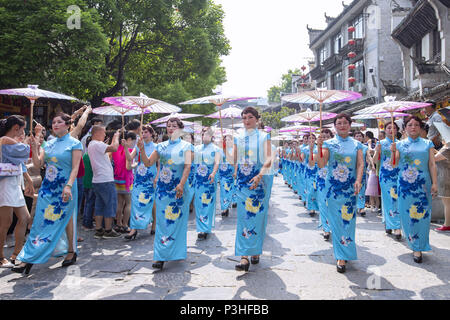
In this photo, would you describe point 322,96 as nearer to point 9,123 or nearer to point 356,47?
point 9,123

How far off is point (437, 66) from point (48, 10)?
473 inches

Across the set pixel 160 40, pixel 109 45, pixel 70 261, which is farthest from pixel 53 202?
pixel 160 40

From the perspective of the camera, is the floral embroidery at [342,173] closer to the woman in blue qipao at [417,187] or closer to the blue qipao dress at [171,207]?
the woman in blue qipao at [417,187]

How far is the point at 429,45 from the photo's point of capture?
46.1 feet

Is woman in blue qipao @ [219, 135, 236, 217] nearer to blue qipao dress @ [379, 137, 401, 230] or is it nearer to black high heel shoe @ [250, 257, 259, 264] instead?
blue qipao dress @ [379, 137, 401, 230]

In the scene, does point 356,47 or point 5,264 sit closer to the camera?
point 5,264

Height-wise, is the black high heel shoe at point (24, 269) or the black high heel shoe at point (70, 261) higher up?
the black high heel shoe at point (24, 269)

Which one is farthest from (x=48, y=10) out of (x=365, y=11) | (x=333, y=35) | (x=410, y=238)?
(x=333, y=35)

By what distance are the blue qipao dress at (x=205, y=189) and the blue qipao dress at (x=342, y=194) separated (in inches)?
90.9

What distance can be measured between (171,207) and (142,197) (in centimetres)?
166

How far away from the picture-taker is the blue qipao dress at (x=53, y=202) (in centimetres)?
430

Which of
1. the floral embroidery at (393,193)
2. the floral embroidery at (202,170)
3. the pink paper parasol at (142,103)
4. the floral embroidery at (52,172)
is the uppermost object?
the pink paper parasol at (142,103)

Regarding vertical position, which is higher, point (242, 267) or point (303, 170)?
point (303, 170)

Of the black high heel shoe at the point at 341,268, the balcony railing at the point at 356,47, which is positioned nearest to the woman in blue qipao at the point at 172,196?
the black high heel shoe at the point at 341,268
